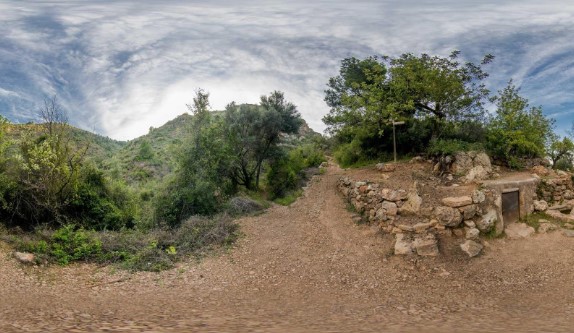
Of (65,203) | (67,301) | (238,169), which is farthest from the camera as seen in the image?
(238,169)

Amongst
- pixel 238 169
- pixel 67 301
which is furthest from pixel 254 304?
pixel 238 169

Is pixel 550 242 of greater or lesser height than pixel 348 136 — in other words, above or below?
below

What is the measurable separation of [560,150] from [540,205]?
26.7 feet

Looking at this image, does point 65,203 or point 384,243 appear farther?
point 65,203

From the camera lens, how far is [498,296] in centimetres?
1095

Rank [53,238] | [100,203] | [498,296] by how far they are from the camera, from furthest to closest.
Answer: [100,203], [53,238], [498,296]

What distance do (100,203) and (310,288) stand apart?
11340mm

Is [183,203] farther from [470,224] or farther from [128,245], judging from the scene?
[470,224]

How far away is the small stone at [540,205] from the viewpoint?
50.9 ft

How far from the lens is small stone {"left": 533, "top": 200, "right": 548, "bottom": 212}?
15.5m

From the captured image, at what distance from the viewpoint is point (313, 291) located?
11.0 metres

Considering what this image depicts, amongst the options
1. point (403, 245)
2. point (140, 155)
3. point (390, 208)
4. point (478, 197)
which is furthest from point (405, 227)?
point (140, 155)

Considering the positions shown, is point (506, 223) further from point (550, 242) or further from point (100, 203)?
point (100, 203)

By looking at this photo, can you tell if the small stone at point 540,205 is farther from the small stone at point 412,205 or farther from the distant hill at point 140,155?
the distant hill at point 140,155
